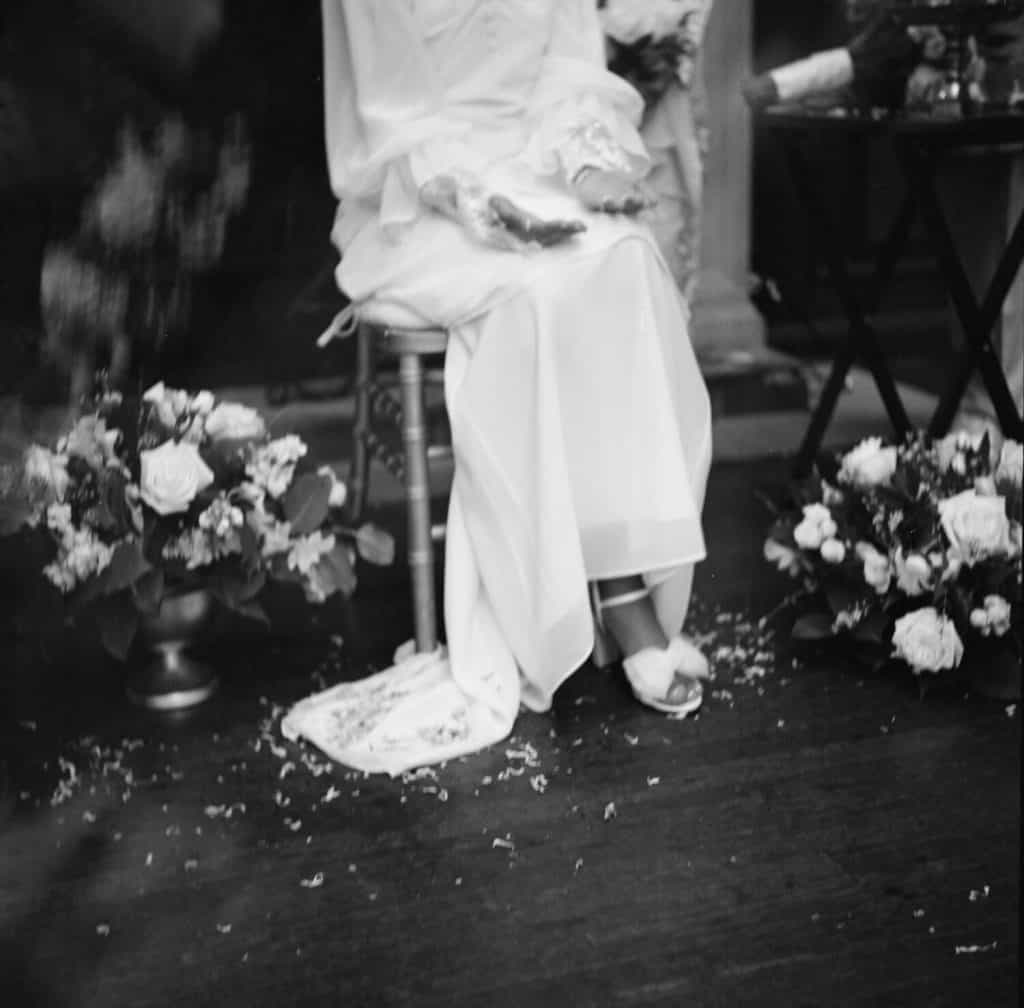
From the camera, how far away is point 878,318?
94.8 inches

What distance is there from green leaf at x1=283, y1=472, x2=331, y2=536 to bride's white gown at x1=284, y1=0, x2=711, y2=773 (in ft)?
0.62

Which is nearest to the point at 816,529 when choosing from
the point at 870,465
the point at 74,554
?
the point at 870,465

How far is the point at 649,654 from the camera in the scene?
1729mm

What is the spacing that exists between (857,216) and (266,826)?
151 centimetres

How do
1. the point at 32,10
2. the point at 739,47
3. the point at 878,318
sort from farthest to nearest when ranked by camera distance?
1. the point at 878,318
2. the point at 739,47
3. the point at 32,10

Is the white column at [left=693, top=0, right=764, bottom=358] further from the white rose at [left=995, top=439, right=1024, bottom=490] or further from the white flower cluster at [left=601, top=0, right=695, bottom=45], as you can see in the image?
the white rose at [left=995, top=439, right=1024, bottom=490]

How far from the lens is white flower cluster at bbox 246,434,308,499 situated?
1.73 metres

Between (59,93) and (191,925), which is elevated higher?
(59,93)

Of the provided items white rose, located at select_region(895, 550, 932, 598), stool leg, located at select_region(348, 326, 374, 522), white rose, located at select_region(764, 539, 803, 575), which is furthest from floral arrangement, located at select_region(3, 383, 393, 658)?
white rose, located at select_region(895, 550, 932, 598)

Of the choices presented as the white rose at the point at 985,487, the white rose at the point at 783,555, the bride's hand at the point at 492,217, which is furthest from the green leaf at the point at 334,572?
the white rose at the point at 985,487

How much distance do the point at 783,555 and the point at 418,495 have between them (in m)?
0.50

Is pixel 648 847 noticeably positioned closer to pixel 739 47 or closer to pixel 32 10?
pixel 32 10

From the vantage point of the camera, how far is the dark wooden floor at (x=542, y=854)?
120cm

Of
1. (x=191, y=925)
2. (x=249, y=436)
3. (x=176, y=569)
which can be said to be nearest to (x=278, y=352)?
(x=249, y=436)
